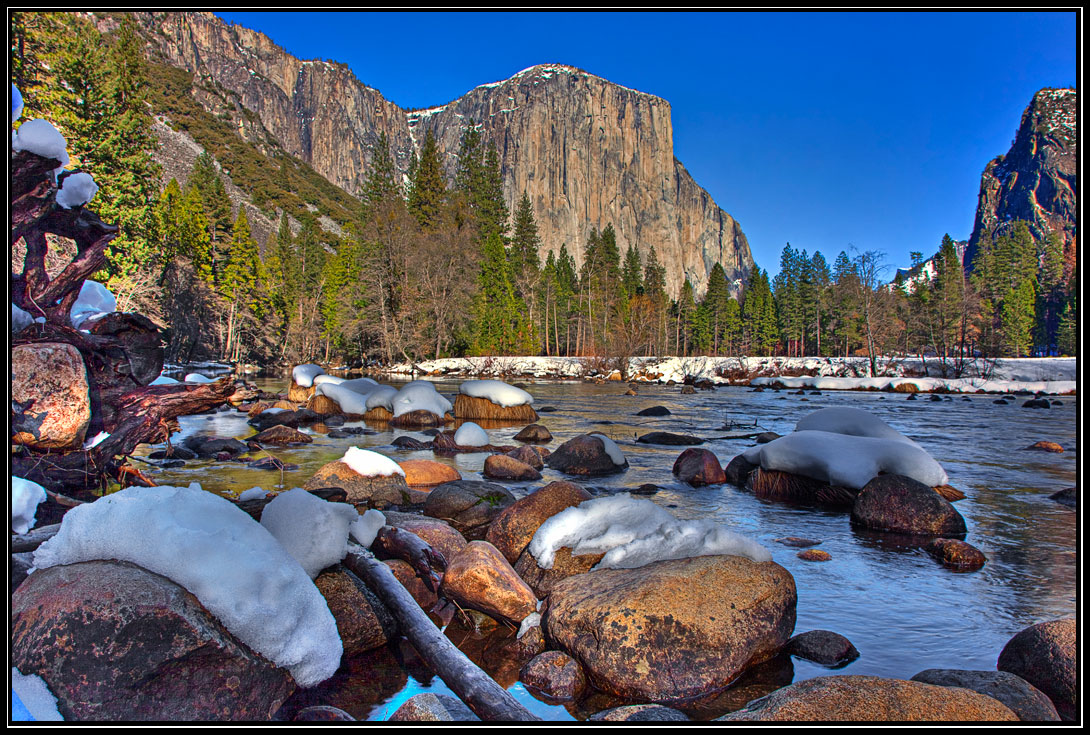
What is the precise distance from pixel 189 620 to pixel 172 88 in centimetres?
12810

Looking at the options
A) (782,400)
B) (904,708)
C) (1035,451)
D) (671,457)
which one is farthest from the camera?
(782,400)

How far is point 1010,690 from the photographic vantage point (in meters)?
2.77

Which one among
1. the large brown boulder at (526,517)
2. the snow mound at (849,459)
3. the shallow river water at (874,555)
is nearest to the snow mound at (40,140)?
the shallow river water at (874,555)

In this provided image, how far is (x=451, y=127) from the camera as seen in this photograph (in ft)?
573

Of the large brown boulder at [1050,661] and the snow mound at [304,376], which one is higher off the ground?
the snow mound at [304,376]

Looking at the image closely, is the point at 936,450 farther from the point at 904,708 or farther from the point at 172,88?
the point at 172,88

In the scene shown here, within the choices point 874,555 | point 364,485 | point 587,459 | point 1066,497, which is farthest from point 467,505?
point 1066,497

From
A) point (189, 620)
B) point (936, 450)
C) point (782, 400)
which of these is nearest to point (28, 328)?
point (189, 620)

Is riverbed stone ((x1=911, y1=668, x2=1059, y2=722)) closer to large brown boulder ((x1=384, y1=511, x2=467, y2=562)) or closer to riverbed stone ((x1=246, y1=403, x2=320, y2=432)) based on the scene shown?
large brown boulder ((x1=384, y1=511, x2=467, y2=562))

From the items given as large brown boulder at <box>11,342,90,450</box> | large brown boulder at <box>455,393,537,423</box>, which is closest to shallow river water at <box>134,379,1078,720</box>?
large brown boulder at <box>455,393,537,423</box>

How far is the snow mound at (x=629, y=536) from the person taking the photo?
166 inches

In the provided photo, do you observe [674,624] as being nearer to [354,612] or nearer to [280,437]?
[354,612]

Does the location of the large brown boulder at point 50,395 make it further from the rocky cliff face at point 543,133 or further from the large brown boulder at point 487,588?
the rocky cliff face at point 543,133

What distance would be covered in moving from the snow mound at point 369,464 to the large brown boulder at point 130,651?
5111 millimetres
